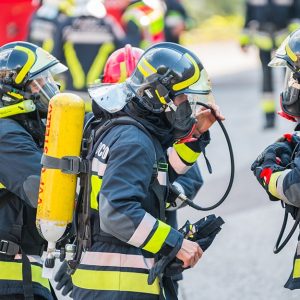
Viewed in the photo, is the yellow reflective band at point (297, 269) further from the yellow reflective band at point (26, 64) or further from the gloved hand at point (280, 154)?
the yellow reflective band at point (26, 64)

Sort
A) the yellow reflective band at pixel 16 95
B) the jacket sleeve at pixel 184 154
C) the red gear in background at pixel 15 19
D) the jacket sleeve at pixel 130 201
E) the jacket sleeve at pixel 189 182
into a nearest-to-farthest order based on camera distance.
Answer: the jacket sleeve at pixel 130 201, the yellow reflective band at pixel 16 95, the jacket sleeve at pixel 184 154, the jacket sleeve at pixel 189 182, the red gear in background at pixel 15 19

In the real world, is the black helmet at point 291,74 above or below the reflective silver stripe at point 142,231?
above

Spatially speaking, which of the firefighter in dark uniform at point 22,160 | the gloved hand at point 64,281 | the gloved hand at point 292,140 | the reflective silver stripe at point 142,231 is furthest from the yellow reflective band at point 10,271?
the gloved hand at point 292,140

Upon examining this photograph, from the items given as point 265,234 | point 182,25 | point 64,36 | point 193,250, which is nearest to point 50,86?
point 193,250

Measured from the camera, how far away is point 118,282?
14.7 feet

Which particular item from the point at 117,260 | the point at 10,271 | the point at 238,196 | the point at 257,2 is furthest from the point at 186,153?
the point at 257,2

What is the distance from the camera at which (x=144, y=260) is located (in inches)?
179

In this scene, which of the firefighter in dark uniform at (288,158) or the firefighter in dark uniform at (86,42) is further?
the firefighter in dark uniform at (86,42)

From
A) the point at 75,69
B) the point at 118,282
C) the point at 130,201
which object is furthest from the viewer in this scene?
the point at 75,69

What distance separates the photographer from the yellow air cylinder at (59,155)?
4.56 m

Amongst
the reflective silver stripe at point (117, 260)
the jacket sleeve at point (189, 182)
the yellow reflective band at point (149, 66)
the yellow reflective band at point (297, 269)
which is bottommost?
the jacket sleeve at point (189, 182)

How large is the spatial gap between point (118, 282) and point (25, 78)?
116 centimetres

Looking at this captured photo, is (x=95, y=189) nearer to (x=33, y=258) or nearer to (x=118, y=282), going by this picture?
(x=118, y=282)

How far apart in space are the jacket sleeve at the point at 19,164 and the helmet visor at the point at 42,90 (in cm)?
23
